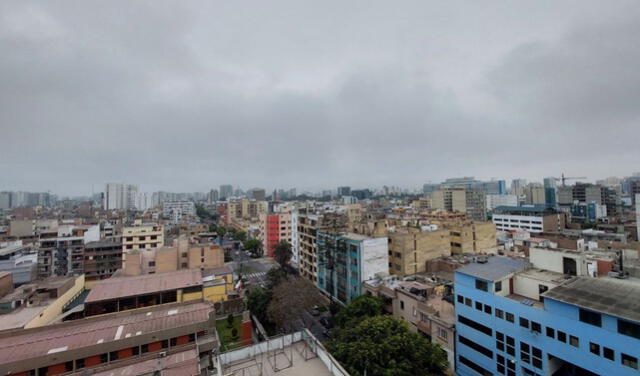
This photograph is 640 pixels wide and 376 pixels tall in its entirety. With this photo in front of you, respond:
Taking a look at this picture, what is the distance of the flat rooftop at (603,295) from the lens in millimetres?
13607

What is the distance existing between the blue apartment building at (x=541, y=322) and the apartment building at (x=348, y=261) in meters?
10.6

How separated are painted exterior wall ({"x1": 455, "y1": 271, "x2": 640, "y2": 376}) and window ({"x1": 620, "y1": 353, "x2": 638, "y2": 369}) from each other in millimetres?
123

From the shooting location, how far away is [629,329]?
13.3 m

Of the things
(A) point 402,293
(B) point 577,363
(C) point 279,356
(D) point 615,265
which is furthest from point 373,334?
(D) point 615,265

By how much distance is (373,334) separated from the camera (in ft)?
55.3

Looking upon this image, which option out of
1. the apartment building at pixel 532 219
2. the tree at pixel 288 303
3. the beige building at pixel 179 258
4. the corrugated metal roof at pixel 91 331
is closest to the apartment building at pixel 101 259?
the beige building at pixel 179 258

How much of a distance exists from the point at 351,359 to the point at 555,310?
11.6 meters

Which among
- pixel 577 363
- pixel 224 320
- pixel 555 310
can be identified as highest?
pixel 555 310

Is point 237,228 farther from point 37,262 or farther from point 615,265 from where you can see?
point 615,265

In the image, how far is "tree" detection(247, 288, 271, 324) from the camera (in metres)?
29.3

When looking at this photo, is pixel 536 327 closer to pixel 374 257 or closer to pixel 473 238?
pixel 374 257

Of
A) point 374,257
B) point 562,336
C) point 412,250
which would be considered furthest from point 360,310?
point 562,336

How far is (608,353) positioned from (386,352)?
34.9 feet

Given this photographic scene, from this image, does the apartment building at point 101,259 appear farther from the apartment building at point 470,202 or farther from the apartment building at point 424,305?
the apartment building at point 470,202
